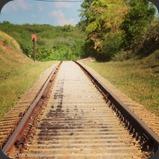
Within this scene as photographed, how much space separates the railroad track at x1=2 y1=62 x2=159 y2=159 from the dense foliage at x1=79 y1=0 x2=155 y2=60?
12141 mm

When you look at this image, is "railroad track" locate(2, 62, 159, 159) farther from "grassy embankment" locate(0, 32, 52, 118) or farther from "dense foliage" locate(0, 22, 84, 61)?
"dense foliage" locate(0, 22, 84, 61)

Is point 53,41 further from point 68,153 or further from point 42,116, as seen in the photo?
point 68,153

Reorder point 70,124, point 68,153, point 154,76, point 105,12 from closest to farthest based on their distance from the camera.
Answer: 1. point 68,153
2. point 70,124
3. point 154,76
4. point 105,12

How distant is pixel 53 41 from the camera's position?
34.4 meters

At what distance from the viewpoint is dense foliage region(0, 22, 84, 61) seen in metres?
32.4

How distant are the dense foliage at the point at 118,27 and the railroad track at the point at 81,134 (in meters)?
12.1

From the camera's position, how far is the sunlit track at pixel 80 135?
692cm

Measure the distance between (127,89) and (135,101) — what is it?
103 inches

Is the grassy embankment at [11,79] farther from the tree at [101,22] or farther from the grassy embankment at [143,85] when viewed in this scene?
the tree at [101,22]

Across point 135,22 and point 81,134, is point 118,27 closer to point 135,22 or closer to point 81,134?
point 135,22

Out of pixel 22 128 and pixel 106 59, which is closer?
pixel 22 128

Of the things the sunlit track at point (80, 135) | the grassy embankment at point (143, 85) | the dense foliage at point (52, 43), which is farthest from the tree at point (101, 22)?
the sunlit track at point (80, 135)

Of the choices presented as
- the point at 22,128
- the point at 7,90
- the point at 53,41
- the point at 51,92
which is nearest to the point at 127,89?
the point at 51,92

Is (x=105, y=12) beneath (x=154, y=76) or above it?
above
